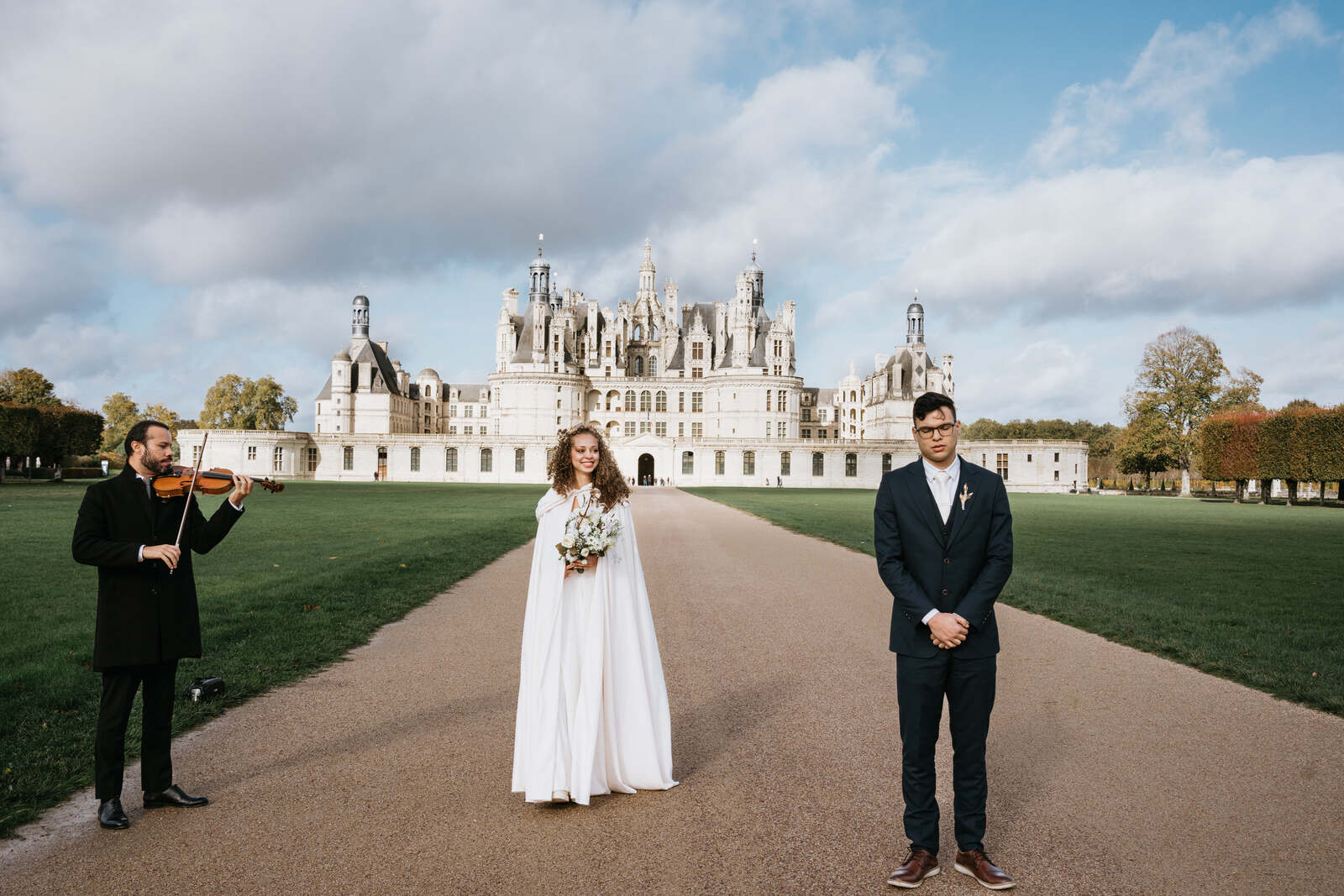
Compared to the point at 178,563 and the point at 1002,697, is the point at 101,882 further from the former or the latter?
the point at 1002,697

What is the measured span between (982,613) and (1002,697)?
3.50 m

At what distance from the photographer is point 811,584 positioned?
42.7 ft

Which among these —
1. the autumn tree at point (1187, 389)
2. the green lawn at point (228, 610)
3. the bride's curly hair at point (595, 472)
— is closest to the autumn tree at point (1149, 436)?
the autumn tree at point (1187, 389)

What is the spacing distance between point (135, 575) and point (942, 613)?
3964 millimetres

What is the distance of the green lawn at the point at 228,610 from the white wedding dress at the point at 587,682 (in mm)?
2423

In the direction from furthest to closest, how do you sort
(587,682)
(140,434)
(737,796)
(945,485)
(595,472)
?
(595,472), (737,796), (587,682), (140,434), (945,485)

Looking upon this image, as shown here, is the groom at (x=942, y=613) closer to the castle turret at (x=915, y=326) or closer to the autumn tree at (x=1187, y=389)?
the autumn tree at (x=1187, y=389)

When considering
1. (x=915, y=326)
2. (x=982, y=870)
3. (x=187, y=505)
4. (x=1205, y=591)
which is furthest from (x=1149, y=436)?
(x=187, y=505)

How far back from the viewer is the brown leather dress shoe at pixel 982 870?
3580 millimetres

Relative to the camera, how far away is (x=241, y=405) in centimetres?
8519

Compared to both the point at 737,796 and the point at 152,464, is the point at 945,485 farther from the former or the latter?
the point at 152,464

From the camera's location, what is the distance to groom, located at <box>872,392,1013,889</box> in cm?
369

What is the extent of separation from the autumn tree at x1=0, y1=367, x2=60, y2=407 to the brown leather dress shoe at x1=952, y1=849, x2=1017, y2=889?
82.1 metres

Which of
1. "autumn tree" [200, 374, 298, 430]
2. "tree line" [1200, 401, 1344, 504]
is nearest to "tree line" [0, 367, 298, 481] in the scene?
"autumn tree" [200, 374, 298, 430]
